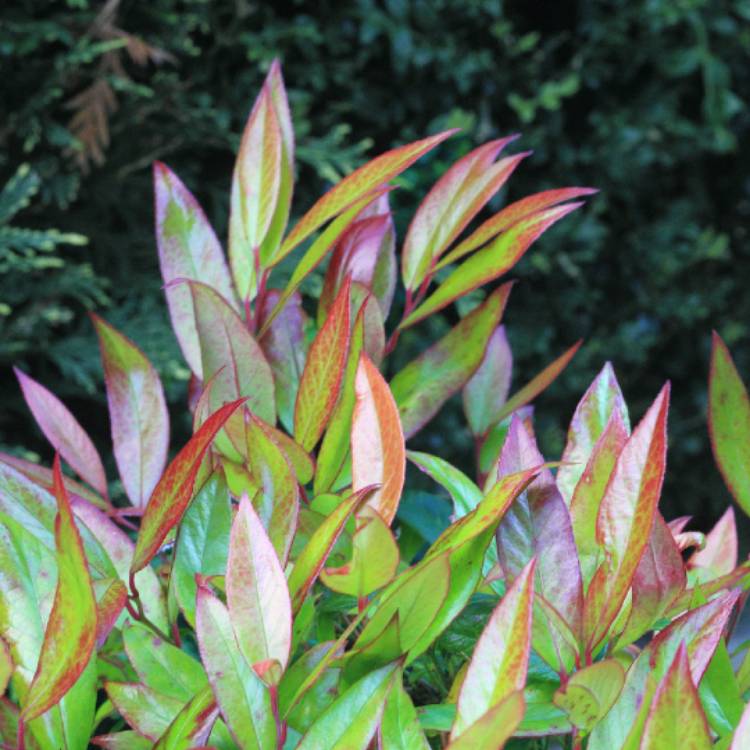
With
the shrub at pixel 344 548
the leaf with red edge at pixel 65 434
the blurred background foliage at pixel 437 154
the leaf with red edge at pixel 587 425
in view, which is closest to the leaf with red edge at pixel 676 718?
the shrub at pixel 344 548

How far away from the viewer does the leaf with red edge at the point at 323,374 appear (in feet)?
1.72

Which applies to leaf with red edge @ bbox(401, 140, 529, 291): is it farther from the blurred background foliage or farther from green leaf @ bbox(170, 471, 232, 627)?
the blurred background foliage

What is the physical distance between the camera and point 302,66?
2260 millimetres

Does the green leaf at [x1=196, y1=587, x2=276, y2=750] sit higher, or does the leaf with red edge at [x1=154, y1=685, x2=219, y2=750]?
the green leaf at [x1=196, y1=587, x2=276, y2=750]

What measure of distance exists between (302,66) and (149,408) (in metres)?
1.76

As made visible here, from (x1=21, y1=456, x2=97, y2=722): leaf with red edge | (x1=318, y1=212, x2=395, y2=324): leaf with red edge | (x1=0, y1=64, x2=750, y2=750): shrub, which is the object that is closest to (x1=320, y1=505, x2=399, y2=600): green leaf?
(x1=0, y1=64, x2=750, y2=750): shrub

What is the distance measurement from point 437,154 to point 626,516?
1.97 metres

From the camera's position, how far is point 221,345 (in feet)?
1.90

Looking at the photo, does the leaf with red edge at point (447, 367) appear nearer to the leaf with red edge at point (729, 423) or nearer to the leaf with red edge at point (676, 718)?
the leaf with red edge at point (729, 423)

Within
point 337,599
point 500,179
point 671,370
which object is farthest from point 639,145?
point 337,599

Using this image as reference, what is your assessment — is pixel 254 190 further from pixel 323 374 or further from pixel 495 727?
pixel 495 727

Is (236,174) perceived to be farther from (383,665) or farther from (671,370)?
(671,370)

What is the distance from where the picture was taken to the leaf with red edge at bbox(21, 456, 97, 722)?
406 mm

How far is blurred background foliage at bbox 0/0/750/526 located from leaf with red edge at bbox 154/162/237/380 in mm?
1130
